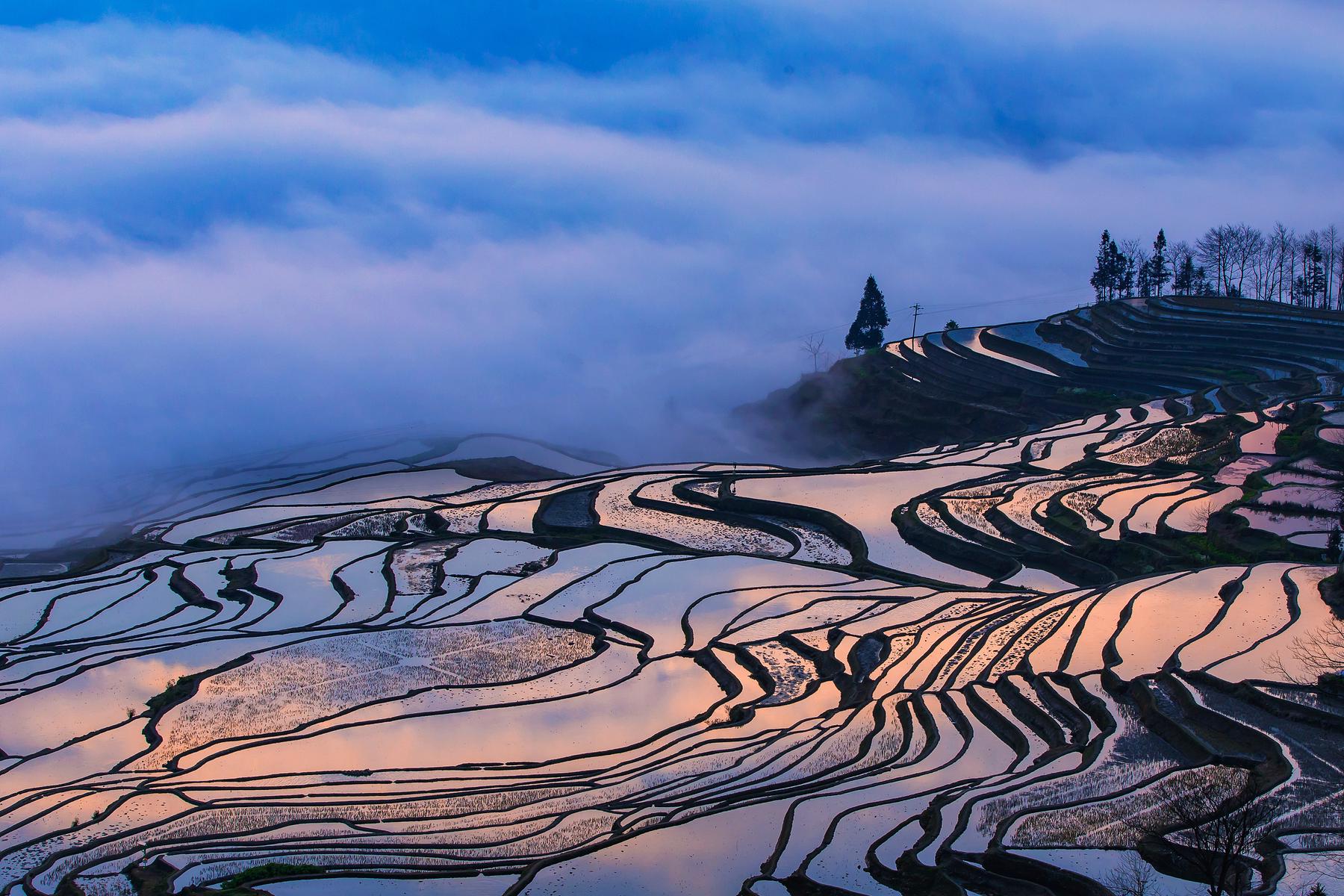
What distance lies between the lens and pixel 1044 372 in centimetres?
6353

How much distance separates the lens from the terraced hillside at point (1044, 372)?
58.8 m

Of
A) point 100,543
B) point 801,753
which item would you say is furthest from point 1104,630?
point 100,543

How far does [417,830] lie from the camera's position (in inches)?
661

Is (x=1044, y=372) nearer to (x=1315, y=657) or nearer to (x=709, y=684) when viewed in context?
(x=1315, y=657)

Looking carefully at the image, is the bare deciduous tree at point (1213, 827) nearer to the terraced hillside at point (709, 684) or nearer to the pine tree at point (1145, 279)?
the terraced hillside at point (709, 684)

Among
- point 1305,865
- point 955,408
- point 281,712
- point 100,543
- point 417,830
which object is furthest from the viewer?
point 955,408

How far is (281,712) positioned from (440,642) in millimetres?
4922

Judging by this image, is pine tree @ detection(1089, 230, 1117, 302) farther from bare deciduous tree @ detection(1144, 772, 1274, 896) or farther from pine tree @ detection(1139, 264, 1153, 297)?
bare deciduous tree @ detection(1144, 772, 1274, 896)

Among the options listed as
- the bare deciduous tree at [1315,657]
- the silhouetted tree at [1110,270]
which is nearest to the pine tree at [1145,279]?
the silhouetted tree at [1110,270]

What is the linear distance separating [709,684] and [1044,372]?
4477 cm

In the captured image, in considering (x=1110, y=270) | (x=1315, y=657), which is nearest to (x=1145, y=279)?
(x=1110, y=270)

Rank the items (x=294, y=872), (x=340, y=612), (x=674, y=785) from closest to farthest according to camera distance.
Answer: (x=294, y=872)
(x=674, y=785)
(x=340, y=612)

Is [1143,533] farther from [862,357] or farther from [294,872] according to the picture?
[862,357]

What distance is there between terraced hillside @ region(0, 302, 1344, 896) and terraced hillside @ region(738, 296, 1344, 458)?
43.4 ft
